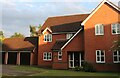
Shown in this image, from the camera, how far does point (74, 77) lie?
23406mm

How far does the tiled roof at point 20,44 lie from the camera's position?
48938mm

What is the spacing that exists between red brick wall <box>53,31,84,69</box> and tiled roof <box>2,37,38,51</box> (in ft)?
36.0

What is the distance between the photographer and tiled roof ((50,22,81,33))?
43.8 meters

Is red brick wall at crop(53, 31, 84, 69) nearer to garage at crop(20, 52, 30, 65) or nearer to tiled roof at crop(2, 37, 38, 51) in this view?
tiled roof at crop(2, 37, 38, 51)

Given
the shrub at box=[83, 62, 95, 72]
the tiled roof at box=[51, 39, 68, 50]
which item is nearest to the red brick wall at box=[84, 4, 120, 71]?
the shrub at box=[83, 62, 95, 72]

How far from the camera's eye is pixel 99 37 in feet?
114

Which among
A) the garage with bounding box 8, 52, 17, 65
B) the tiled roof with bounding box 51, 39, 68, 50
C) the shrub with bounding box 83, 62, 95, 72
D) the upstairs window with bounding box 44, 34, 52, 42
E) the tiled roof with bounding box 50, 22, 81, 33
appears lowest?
the shrub with bounding box 83, 62, 95, 72

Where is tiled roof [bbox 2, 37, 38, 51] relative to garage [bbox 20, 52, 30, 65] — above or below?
above

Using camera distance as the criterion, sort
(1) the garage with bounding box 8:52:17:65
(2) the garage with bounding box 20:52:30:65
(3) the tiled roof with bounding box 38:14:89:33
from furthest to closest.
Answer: (1) the garage with bounding box 8:52:17:65, (2) the garage with bounding box 20:52:30:65, (3) the tiled roof with bounding box 38:14:89:33

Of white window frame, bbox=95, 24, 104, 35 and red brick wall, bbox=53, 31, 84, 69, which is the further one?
red brick wall, bbox=53, 31, 84, 69

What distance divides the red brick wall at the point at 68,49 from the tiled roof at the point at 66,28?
665 centimetres

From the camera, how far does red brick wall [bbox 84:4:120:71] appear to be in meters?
34.3

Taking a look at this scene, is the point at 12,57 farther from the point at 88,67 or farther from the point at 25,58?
the point at 88,67

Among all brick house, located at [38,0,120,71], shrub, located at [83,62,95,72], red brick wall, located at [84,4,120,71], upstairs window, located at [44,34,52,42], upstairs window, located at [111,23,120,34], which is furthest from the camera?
upstairs window, located at [44,34,52,42]
